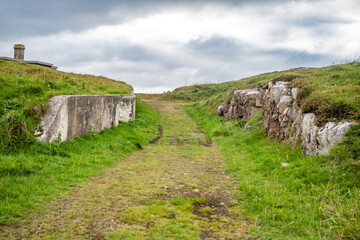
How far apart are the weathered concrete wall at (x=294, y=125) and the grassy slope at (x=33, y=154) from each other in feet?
18.0

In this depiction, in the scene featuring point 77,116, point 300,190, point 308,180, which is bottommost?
point 300,190

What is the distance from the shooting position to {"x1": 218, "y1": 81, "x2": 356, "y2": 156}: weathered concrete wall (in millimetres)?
7312

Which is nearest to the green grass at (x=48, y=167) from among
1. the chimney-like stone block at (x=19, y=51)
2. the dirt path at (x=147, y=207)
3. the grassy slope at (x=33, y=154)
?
the grassy slope at (x=33, y=154)

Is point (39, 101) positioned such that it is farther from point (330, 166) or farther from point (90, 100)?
point (330, 166)

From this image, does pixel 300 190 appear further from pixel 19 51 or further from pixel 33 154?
pixel 19 51

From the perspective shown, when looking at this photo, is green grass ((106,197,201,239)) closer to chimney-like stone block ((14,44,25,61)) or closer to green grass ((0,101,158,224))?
green grass ((0,101,158,224))

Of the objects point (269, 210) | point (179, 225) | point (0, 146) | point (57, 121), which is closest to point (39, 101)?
point (57, 121)

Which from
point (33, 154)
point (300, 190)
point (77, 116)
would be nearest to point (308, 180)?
point (300, 190)

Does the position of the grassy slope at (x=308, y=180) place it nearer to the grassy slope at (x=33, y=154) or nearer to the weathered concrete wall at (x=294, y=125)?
the weathered concrete wall at (x=294, y=125)

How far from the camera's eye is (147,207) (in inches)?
212

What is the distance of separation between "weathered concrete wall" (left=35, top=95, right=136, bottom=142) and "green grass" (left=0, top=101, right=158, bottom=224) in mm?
345

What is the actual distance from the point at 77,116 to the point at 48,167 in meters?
3.53

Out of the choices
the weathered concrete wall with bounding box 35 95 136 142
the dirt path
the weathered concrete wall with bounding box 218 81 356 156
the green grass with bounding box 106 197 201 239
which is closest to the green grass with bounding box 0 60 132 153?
the weathered concrete wall with bounding box 35 95 136 142

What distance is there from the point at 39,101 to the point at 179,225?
6.67 m
